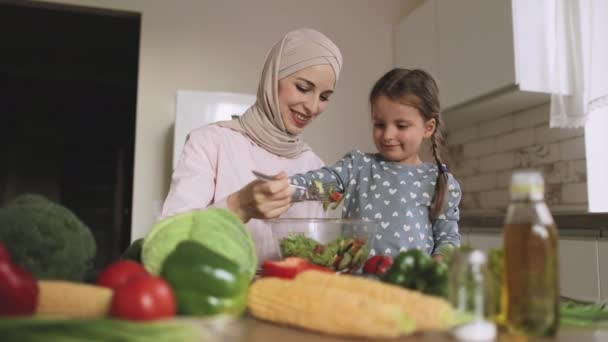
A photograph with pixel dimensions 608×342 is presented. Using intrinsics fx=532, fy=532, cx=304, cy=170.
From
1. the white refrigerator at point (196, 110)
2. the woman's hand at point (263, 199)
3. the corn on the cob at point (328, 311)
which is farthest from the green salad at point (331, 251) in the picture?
the white refrigerator at point (196, 110)

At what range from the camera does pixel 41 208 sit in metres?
0.85

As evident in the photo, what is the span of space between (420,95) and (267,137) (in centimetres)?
53

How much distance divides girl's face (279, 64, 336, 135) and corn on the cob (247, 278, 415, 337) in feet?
3.28

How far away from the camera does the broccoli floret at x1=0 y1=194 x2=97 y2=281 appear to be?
795 millimetres

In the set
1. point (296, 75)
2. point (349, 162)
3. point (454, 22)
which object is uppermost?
point (454, 22)

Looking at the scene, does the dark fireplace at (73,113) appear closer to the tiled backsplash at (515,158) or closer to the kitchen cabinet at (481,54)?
the kitchen cabinet at (481,54)

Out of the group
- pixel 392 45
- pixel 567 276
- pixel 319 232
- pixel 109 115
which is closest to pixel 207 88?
pixel 392 45

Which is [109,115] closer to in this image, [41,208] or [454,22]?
[454,22]

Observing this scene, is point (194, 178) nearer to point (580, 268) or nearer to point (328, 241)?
point (328, 241)

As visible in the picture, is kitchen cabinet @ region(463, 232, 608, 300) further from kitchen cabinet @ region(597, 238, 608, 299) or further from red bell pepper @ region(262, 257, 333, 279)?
red bell pepper @ region(262, 257, 333, 279)

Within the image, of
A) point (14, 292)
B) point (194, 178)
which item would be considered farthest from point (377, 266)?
point (194, 178)

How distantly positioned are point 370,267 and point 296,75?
823mm

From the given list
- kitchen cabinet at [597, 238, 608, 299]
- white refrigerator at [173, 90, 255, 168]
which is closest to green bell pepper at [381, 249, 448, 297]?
kitchen cabinet at [597, 238, 608, 299]

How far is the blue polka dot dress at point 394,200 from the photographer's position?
1.43 m
